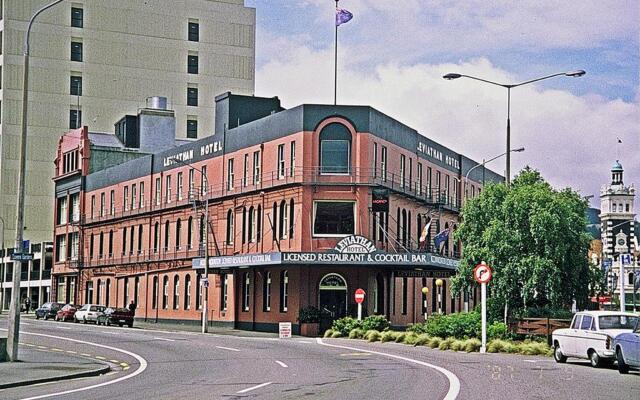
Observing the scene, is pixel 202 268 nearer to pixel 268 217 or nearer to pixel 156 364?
pixel 268 217

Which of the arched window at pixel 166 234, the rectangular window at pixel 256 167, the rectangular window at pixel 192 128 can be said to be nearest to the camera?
the rectangular window at pixel 256 167

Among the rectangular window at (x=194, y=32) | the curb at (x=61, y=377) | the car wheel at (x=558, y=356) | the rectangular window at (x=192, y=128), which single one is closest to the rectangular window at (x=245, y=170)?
the car wheel at (x=558, y=356)

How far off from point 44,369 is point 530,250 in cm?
2350

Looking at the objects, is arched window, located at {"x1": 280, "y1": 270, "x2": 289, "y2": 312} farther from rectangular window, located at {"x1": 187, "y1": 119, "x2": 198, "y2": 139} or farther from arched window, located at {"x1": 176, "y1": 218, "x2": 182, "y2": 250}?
rectangular window, located at {"x1": 187, "y1": 119, "x2": 198, "y2": 139}

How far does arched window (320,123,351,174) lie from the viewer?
57.5 metres

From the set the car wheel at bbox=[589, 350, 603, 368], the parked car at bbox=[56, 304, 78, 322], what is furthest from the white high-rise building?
the car wheel at bbox=[589, 350, 603, 368]

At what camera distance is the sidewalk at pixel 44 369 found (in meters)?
23.3

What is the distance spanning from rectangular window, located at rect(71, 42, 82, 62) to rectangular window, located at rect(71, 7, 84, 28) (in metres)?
1.81

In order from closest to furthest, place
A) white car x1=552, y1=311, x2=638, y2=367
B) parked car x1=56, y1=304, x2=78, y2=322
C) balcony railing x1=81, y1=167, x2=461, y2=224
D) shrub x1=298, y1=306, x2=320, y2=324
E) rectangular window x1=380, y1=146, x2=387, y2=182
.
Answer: white car x1=552, y1=311, x2=638, y2=367, shrub x1=298, y1=306, x2=320, y2=324, balcony railing x1=81, y1=167, x2=461, y2=224, rectangular window x1=380, y1=146, x2=387, y2=182, parked car x1=56, y1=304, x2=78, y2=322

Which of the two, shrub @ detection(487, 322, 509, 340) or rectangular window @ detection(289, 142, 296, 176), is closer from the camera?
shrub @ detection(487, 322, 509, 340)

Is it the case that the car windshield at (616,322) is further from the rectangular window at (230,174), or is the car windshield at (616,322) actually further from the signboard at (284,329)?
the rectangular window at (230,174)

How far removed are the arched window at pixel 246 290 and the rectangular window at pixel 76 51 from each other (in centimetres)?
4947

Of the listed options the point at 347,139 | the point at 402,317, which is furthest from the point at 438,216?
the point at 347,139

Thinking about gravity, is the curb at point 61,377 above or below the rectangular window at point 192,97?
below
